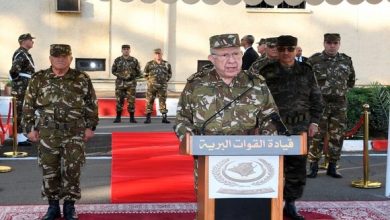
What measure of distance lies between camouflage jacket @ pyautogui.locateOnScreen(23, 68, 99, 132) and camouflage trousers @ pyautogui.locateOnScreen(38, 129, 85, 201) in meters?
0.15

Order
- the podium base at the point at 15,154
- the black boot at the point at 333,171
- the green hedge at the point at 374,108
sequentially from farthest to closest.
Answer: the green hedge at the point at 374,108 → the podium base at the point at 15,154 → the black boot at the point at 333,171

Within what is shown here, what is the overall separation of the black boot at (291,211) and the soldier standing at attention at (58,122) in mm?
2186

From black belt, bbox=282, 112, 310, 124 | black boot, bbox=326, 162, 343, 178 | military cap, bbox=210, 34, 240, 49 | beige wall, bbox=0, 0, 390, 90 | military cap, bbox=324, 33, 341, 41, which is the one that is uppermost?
beige wall, bbox=0, 0, 390, 90

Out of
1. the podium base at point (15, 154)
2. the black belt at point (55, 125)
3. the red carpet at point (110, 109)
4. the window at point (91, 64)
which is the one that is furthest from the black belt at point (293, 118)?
the window at point (91, 64)

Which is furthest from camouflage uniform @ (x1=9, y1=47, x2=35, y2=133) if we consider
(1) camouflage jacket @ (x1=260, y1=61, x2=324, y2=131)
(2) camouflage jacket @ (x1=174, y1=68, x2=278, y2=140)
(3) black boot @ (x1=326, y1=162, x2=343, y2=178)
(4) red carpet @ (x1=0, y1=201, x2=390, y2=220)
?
(2) camouflage jacket @ (x1=174, y1=68, x2=278, y2=140)

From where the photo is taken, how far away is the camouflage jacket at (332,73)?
28.7ft

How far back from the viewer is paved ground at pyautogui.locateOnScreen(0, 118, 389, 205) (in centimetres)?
771

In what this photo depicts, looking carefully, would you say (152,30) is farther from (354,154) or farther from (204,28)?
(354,154)

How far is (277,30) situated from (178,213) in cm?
1390

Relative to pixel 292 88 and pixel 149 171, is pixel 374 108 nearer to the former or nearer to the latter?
pixel 149 171

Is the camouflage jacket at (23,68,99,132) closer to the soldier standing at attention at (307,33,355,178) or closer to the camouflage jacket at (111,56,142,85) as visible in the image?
the soldier standing at attention at (307,33,355,178)

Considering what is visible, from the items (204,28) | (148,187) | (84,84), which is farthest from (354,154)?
(204,28)

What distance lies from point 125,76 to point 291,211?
9.26 meters

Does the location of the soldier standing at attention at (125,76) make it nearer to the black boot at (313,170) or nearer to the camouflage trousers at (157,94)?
the camouflage trousers at (157,94)
